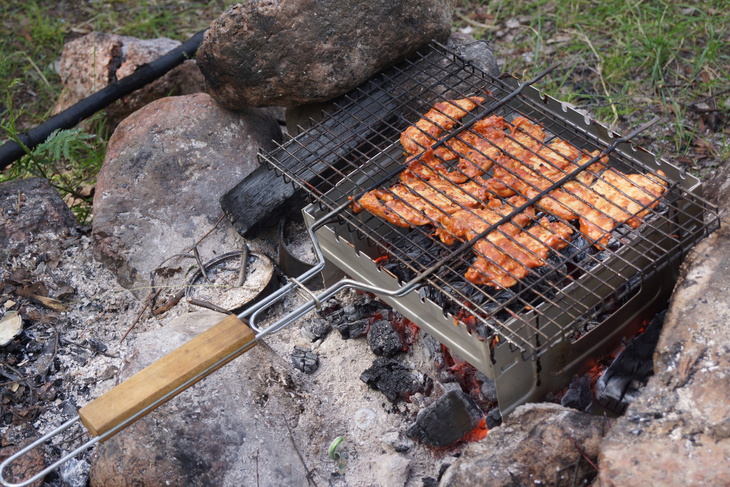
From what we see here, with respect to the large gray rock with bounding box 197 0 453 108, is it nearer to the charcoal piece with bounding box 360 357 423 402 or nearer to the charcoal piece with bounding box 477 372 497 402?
the charcoal piece with bounding box 360 357 423 402

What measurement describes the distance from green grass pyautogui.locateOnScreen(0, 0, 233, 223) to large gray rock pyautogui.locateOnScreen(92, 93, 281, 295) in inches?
44.8

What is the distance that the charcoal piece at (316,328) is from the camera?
14.1 feet

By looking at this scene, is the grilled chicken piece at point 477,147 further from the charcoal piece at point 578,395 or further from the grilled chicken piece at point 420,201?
the charcoal piece at point 578,395

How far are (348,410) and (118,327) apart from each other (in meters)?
1.53

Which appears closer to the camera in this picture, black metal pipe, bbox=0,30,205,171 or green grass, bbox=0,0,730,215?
black metal pipe, bbox=0,30,205,171

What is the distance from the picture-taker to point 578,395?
3572mm

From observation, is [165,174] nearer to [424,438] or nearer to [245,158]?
Result: [245,158]

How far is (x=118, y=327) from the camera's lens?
4547 mm

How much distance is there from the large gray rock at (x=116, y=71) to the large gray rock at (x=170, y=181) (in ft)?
3.14

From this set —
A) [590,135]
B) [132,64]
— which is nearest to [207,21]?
[132,64]

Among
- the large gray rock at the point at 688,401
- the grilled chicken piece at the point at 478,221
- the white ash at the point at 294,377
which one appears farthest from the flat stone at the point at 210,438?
the large gray rock at the point at 688,401

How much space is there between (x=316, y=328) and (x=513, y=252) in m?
1.32

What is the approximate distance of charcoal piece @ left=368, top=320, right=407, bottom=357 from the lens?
4.06 meters

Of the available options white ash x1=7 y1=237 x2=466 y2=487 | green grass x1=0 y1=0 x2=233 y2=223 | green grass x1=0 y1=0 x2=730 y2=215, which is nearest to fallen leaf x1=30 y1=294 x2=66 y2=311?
white ash x1=7 y1=237 x2=466 y2=487
